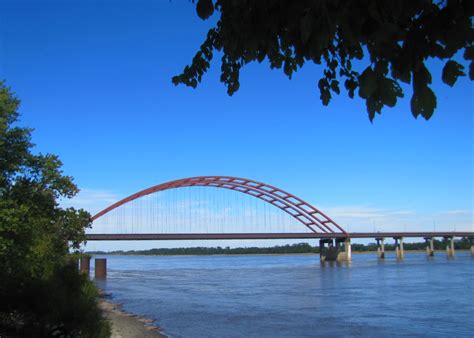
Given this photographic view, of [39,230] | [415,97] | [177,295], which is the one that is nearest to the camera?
[415,97]

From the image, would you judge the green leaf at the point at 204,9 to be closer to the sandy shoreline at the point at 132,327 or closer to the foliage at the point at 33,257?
the foliage at the point at 33,257

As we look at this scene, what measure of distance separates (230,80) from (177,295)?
1102 inches

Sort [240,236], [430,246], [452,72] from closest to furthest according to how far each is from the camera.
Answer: [452,72] < [240,236] < [430,246]

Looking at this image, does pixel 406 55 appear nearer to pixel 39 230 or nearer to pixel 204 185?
pixel 39 230

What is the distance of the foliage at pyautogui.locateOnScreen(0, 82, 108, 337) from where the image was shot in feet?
38.6

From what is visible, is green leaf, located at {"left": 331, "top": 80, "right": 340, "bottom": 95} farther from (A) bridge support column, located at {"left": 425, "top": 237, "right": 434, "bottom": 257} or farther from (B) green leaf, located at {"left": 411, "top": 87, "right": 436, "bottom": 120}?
(A) bridge support column, located at {"left": 425, "top": 237, "right": 434, "bottom": 257}

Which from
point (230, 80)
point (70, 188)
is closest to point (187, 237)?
point (70, 188)

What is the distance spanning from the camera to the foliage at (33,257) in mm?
11758

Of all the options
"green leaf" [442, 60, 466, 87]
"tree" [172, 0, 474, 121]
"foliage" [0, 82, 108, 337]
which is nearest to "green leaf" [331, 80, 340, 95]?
"tree" [172, 0, 474, 121]

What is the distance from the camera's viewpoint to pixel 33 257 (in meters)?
13.6

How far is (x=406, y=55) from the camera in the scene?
227 cm

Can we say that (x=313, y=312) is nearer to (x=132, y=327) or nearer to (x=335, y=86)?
(x=132, y=327)

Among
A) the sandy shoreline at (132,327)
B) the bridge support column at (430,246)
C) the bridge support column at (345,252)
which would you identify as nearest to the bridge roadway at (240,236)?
the bridge support column at (345,252)

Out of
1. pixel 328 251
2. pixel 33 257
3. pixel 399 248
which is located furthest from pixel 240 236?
pixel 33 257
